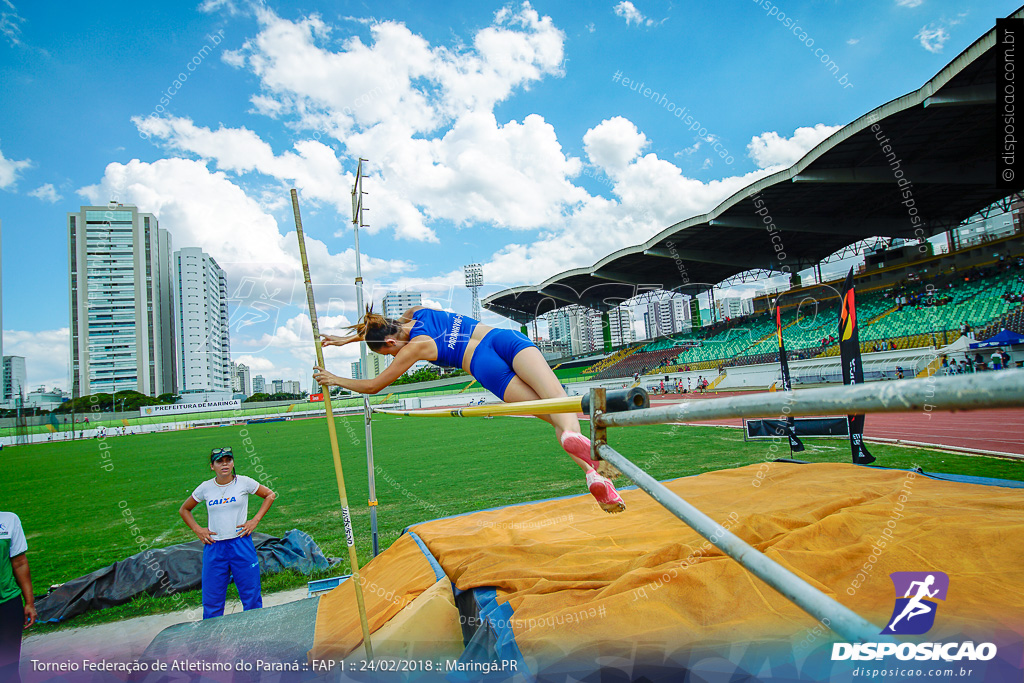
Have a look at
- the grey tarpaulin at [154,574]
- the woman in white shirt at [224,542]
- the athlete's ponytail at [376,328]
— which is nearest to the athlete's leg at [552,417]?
the athlete's ponytail at [376,328]

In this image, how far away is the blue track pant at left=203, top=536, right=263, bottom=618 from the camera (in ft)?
10.3

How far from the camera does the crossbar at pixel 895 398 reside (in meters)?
0.66

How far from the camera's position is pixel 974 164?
613 inches

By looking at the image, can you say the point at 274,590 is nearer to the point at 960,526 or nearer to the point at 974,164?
the point at 960,526

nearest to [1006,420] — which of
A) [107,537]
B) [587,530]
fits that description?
[587,530]

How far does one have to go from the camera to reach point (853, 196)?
712 inches

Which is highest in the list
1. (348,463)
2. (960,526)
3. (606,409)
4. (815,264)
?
(815,264)

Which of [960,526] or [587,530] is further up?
[960,526]

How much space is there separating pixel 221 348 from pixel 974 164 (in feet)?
282

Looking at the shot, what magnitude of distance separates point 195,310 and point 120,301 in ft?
41.0

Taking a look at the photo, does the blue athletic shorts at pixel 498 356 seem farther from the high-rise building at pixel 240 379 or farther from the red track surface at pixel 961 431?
the high-rise building at pixel 240 379

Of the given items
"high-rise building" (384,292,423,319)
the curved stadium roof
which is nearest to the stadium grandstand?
the curved stadium roof

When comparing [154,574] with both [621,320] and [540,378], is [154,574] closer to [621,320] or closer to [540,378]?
[540,378]

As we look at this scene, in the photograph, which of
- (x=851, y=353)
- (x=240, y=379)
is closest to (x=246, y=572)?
(x=851, y=353)
